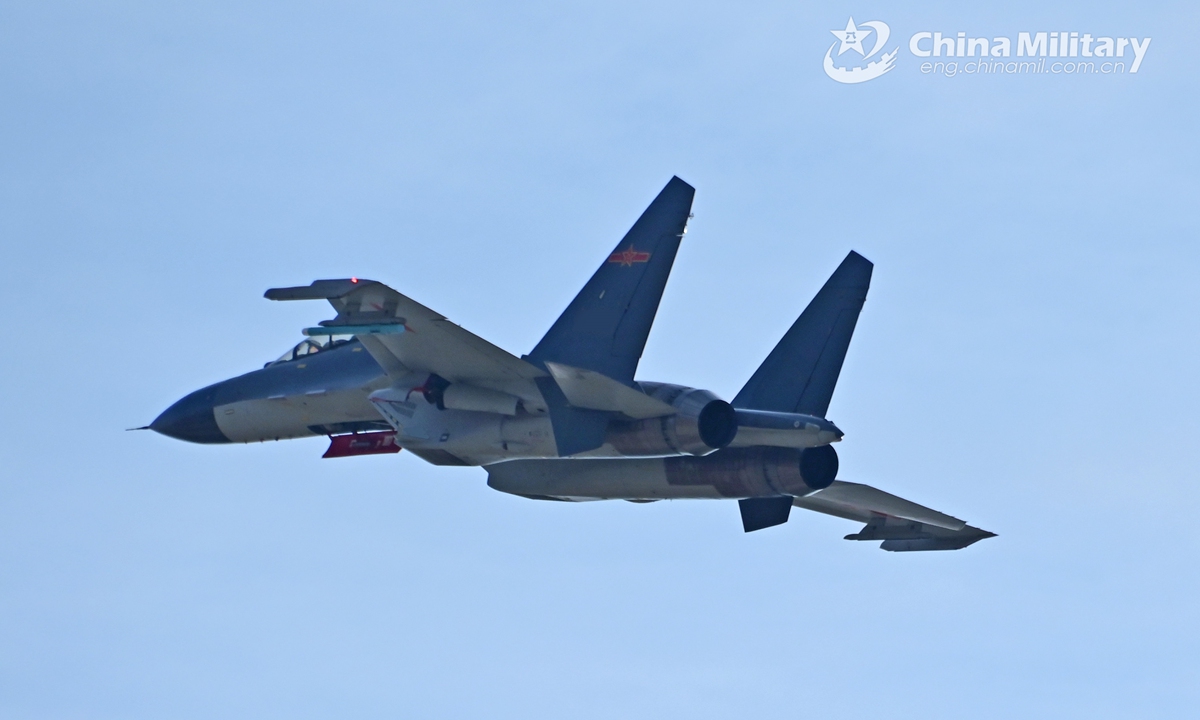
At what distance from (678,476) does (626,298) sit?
374cm

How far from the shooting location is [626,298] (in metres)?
30.0

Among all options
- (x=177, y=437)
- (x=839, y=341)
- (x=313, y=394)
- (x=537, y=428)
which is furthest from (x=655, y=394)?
(x=177, y=437)

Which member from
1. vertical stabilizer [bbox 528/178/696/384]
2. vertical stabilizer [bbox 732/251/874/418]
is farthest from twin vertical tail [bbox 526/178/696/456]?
vertical stabilizer [bbox 732/251/874/418]

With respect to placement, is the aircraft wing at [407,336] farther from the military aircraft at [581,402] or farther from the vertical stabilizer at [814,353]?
the vertical stabilizer at [814,353]

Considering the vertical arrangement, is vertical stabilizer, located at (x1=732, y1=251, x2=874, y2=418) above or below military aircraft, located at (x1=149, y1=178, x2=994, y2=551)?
above

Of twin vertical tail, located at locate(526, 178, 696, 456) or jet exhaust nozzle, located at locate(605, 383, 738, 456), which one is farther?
twin vertical tail, located at locate(526, 178, 696, 456)

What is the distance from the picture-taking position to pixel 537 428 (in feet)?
101

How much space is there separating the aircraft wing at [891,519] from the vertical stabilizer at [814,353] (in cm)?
255

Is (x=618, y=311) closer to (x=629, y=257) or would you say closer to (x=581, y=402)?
(x=629, y=257)

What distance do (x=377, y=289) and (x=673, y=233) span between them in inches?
204

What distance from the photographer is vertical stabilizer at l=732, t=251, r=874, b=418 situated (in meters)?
32.4

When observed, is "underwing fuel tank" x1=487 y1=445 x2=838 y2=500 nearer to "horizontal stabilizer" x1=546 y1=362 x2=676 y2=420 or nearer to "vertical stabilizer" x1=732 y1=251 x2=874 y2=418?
"vertical stabilizer" x1=732 y1=251 x2=874 y2=418

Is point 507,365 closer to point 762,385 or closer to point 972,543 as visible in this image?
point 762,385

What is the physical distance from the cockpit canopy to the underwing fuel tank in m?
3.66
